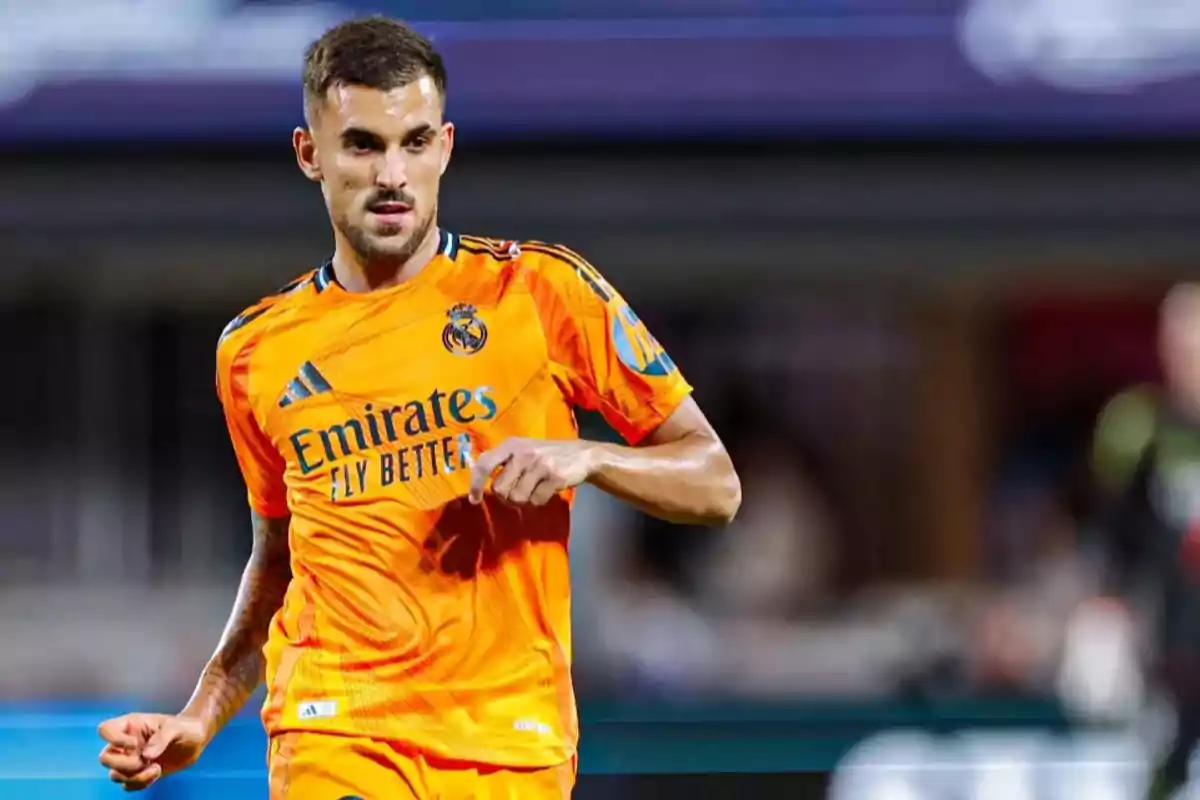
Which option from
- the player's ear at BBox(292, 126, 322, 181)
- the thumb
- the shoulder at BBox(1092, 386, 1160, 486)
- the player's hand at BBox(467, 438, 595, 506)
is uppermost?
the player's ear at BBox(292, 126, 322, 181)

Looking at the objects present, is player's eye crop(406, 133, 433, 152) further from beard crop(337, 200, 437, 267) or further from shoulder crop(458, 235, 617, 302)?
shoulder crop(458, 235, 617, 302)

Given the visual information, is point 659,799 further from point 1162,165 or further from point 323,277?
point 1162,165

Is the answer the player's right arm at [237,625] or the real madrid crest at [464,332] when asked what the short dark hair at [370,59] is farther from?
the player's right arm at [237,625]

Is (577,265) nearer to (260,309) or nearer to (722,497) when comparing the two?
(722,497)

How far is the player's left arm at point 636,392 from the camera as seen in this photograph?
271 cm

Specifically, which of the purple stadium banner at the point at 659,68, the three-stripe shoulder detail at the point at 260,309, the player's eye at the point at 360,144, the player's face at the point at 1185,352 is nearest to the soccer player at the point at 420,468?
the player's eye at the point at 360,144

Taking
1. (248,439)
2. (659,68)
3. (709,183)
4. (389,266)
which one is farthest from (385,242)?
(709,183)

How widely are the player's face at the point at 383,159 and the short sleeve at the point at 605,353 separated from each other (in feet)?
0.73

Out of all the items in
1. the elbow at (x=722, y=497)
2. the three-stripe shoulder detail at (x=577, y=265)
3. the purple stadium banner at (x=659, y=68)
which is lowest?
the elbow at (x=722, y=497)

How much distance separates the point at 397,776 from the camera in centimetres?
275

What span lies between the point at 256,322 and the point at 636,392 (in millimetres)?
638

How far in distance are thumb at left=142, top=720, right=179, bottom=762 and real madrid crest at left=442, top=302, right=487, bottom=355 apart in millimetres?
700

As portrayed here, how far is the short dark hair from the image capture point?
2766 millimetres

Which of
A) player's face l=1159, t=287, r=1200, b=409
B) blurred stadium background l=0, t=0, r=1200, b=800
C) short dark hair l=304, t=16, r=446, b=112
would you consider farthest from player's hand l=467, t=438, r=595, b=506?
blurred stadium background l=0, t=0, r=1200, b=800
